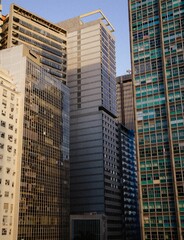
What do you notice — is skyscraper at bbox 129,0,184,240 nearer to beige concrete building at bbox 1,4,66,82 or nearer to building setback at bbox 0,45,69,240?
building setback at bbox 0,45,69,240

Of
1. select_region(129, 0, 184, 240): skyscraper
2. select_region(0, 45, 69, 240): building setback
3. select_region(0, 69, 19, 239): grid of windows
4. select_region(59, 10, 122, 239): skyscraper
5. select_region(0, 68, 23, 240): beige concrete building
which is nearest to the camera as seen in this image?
select_region(0, 69, 19, 239): grid of windows

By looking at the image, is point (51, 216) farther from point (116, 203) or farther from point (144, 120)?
point (116, 203)

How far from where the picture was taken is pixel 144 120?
107812 mm

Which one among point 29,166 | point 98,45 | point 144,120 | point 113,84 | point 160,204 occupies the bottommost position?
point 160,204

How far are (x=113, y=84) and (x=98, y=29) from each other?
88.8 feet

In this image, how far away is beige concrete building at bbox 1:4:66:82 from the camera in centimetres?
13175

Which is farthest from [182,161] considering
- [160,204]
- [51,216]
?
[51,216]

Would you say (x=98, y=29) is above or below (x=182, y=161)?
above

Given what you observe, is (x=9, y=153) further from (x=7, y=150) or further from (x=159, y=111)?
(x=159, y=111)

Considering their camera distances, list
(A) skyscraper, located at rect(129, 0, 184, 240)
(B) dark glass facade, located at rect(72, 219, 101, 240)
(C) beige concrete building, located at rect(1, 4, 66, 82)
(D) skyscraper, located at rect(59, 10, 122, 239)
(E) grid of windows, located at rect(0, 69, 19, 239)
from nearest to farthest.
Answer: (E) grid of windows, located at rect(0, 69, 19, 239) → (A) skyscraper, located at rect(129, 0, 184, 240) → (B) dark glass facade, located at rect(72, 219, 101, 240) → (C) beige concrete building, located at rect(1, 4, 66, 82) → (D) skyscraper, located at rect(59, 10, 122, 239)

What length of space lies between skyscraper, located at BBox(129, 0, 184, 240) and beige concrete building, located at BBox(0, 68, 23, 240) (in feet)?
117

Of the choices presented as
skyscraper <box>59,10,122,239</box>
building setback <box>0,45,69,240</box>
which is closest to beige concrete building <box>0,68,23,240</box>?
building setback <box>0,45,69,240</box>

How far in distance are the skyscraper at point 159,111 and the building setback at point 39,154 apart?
25581 mm

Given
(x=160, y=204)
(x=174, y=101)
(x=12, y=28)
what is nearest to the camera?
(x=160, y=204)
